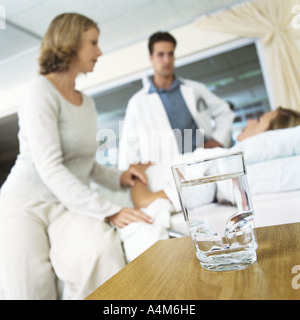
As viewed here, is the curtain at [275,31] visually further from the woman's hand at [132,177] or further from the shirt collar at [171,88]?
the woman's hand at [132,177]

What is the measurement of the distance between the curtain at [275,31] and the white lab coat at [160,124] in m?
0.56

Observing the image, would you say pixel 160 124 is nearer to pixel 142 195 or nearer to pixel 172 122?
pixel 172 122

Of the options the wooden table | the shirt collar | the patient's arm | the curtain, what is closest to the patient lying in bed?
the patient's arm

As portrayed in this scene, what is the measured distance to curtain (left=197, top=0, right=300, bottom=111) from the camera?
2.01 m

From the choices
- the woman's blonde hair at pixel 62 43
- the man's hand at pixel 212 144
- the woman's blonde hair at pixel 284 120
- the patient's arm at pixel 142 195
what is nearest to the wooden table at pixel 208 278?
the patient's arm at pixel 142 195

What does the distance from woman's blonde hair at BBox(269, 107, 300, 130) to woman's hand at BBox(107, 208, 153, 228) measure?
66cm

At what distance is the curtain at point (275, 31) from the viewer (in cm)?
201

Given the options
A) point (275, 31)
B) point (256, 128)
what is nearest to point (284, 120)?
point (256, 128)

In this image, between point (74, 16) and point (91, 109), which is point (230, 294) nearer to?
point (91, 109)

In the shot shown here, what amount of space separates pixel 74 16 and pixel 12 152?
680 mm

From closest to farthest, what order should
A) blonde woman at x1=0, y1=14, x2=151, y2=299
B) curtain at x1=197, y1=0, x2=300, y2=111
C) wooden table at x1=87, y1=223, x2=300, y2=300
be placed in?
wooden table at x1=87, y1=223, x2=300, y2=300 → blonde woman at x1=0, y1=14, x2=151, y2=299 → curtain at x1=197, y1=0, x2=300, y2=111

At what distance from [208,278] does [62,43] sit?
2.72 ft

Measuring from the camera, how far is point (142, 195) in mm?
858

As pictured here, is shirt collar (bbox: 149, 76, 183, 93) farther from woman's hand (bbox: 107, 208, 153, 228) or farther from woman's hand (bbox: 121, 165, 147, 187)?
woman's hand (bbox: 107, 208, 153, 228)
